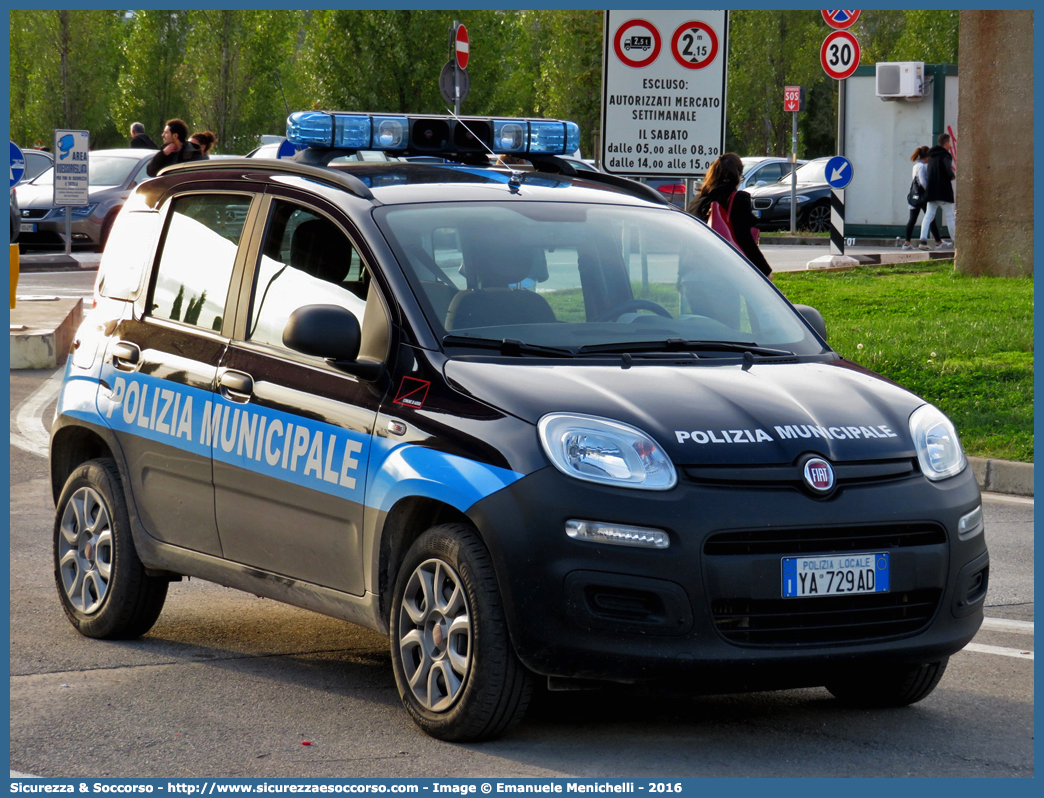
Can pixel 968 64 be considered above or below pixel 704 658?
above

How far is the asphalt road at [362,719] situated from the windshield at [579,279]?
120 cm

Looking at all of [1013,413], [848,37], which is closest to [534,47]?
[848,37]

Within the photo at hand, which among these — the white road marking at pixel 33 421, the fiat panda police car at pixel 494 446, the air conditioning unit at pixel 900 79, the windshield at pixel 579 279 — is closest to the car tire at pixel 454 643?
the fiat panda police car at pixel 494 446

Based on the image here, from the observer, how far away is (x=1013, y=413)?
10.6 meters

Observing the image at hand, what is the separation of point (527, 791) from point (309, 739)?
82 cm

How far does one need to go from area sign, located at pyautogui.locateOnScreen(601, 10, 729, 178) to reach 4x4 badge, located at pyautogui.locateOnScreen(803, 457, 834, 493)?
739 centimetres

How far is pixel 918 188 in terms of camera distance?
25219 millimetres

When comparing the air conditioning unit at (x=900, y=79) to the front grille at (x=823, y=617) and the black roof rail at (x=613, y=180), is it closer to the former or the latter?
the black roof rail at (x=613, y=180)

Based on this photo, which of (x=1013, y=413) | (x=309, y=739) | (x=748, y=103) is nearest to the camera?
(x=309, y=739)

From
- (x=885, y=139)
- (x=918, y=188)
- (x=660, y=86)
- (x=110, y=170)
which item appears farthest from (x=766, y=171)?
(x=660, y=86)

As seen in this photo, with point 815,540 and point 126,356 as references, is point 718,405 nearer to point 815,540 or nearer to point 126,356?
point 815,540

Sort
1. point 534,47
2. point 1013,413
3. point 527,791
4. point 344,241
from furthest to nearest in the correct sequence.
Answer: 1. point 534,47
2. point 1013,413
3. point 344,241
4. point 527,791

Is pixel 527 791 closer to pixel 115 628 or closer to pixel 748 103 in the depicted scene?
pixel 115 628

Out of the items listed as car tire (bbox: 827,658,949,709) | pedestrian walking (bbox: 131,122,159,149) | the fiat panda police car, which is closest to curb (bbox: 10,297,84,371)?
the fiat panda police car
